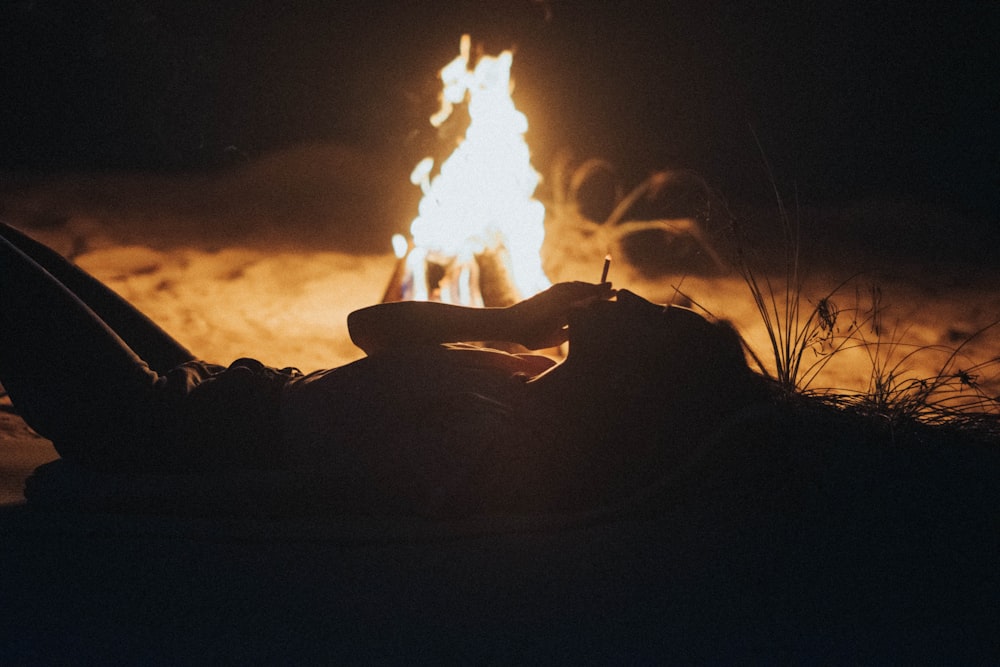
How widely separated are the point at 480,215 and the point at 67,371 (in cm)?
255

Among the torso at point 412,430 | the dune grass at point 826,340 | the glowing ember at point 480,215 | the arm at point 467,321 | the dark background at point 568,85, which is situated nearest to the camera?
the torso at point 412,430

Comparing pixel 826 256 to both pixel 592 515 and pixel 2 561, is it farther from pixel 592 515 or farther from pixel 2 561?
pixel 2 561

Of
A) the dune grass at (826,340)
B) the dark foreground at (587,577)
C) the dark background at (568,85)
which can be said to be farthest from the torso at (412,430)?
the dark background at (568,85)

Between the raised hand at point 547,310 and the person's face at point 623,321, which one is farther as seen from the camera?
the raised hand at point 547,310

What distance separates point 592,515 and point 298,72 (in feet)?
19.6

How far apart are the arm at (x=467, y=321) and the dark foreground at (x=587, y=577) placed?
1.52 feet

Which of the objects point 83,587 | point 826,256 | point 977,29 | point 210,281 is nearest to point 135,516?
point 83,587

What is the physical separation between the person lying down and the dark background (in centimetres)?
486

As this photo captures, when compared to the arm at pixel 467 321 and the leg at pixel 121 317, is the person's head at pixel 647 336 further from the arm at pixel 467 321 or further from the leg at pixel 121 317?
the leg at pixel 121 317

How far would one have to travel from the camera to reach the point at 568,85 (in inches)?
266

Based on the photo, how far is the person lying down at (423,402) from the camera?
1.90 meters

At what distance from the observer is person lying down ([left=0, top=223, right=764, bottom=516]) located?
1.90 meters

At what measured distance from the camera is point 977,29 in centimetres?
598

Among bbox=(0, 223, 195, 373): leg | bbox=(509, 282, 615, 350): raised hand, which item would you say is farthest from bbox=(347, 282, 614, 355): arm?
bbox=(0, 223, 195, 373): leg
